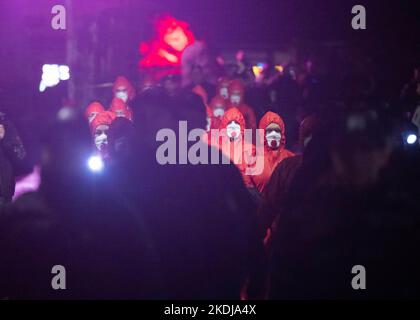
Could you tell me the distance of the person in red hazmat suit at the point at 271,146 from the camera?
4.10 m

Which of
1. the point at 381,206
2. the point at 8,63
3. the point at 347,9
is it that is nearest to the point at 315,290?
the point at 381,206

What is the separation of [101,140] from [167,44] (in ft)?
6.98

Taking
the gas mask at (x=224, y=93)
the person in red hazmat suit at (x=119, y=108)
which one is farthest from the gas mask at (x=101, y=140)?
the gas mask at (x=224, y=93)

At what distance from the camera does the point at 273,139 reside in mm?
4223

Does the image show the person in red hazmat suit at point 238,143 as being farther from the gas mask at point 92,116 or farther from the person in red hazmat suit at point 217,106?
the person in red hazmat suit at point 217,106

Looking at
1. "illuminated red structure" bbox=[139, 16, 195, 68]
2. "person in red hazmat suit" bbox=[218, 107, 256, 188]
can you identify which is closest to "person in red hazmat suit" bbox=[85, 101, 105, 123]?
"person in red hazmat suit" bbox=[218, 107, 256, 188]

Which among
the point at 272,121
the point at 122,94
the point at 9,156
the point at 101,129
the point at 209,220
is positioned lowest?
the point at 209,220

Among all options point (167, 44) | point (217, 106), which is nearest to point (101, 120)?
point (217, 106)

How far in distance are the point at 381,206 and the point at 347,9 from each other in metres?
1.09

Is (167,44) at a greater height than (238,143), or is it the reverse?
(167,44)

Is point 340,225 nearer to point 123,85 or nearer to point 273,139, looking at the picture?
point 273,139

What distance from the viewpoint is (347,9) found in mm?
3893

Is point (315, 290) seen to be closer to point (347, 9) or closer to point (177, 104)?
point (177, 104)

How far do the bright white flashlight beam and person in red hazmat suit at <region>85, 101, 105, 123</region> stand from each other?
0.76 m
